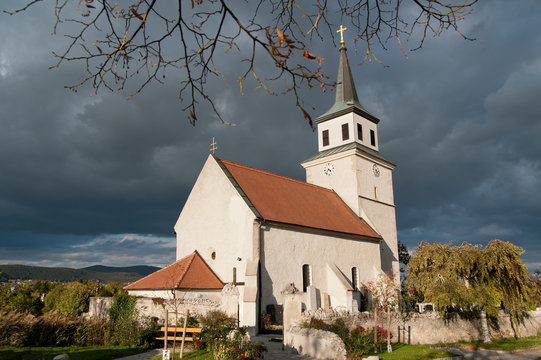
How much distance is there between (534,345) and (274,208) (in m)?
13.7

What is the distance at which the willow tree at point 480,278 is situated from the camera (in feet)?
60.2

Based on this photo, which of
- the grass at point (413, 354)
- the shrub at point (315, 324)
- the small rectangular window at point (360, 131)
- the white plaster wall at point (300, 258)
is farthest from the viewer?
the small rectangular window at point (360, 131)

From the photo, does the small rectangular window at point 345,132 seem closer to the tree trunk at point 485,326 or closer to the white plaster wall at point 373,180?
the white plaster wall at point 373,180

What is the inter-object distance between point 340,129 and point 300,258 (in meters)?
15.2

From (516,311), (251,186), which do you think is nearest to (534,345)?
(516,311)

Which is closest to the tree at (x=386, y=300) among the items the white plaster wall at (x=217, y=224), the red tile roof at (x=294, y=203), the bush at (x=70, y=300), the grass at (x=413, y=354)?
the grass at (x=413, y=354)

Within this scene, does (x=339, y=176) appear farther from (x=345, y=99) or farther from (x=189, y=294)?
(x=189, y=294)

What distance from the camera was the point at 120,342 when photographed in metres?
16.5

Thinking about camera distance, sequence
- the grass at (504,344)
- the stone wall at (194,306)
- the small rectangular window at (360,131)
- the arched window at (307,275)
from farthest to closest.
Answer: the small rectangular window at (360,131), the arched window at (307,275), the stone wall at (194,306), the grass at (504,344)

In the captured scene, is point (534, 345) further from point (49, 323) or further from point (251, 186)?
point (49, 323)

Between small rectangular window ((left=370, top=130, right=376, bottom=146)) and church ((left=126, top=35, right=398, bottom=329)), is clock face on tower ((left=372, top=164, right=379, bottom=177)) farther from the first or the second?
small rectangular window ((left=370, top=130, right=376, bottom=146))

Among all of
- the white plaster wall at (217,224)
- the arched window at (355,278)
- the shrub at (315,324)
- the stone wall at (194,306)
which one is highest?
the white plaster wall at (217,224)

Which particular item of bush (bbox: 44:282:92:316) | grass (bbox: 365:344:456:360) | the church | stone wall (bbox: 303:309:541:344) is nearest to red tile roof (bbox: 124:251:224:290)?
the church

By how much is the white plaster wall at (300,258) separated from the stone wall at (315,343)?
5.58 m
